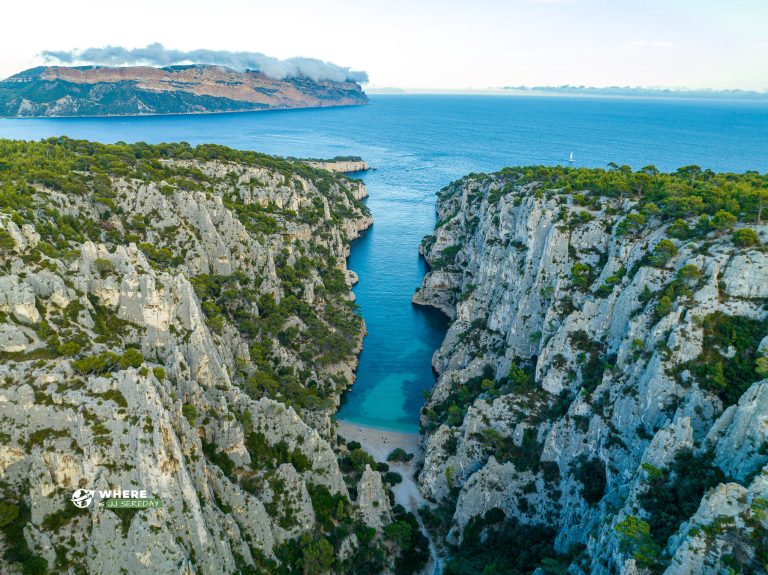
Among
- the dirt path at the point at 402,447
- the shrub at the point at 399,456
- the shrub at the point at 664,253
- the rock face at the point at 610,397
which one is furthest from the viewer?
Answer: the shrub at the point at 399,456

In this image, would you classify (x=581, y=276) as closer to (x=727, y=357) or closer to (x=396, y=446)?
(x=727, y=357)

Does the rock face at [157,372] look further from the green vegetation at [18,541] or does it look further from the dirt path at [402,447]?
the dirt path at [402,447]

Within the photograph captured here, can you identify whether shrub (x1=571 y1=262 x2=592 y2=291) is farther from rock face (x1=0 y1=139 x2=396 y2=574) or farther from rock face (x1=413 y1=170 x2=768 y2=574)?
rock face (x1=0 y1=139 x2=396 y2=574)

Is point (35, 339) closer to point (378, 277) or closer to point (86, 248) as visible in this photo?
point (86, 248)

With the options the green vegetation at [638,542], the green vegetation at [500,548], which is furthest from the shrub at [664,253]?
the green vegetation at [500,548]

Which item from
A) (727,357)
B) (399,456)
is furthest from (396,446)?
(727,357)

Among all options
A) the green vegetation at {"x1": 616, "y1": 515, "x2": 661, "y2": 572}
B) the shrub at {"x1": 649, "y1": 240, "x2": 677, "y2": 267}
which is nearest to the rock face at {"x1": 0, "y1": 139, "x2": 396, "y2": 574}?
the green vegetation at {"x1": 616, "y1": 515, "x2": 661, "y2": 572}

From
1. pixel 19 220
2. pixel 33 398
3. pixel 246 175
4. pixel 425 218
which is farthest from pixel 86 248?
pixel 425 218
